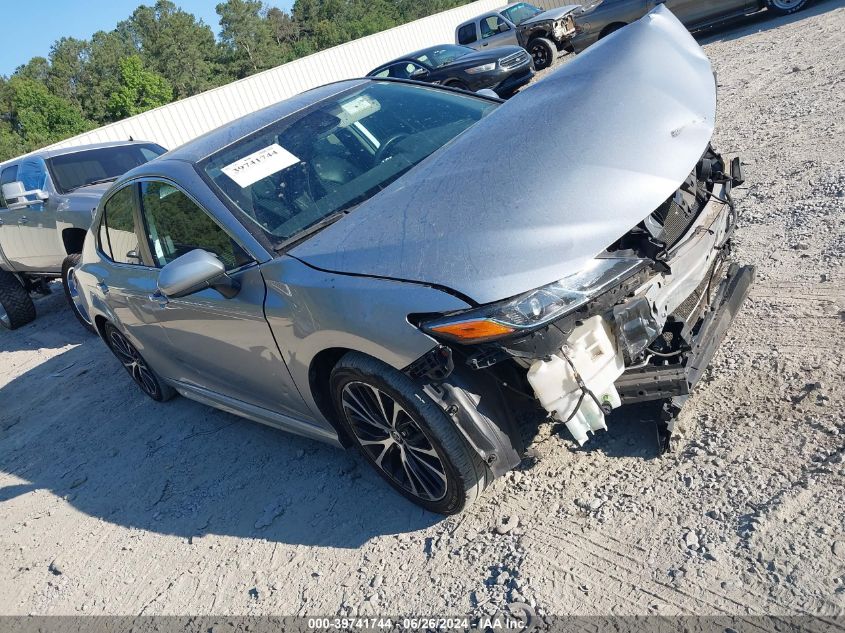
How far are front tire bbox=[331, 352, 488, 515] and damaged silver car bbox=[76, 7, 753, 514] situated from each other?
10 mm

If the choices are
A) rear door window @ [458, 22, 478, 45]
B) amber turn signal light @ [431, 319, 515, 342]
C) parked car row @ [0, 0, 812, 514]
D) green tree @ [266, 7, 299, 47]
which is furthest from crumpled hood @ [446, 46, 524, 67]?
green tree @ [266, 7, 299, 47]

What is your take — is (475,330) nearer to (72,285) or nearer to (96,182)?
(72,285)

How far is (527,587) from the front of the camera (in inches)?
103

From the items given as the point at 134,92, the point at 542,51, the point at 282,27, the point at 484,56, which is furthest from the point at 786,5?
the point at 282,27

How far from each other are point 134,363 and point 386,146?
2.85 meters

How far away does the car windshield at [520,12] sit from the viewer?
62.8ft

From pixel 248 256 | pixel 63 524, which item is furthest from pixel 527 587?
pixel 63 524

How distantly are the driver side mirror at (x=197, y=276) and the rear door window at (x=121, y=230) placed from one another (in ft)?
3.70

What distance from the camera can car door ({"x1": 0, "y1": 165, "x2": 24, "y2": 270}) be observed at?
27.0 feet

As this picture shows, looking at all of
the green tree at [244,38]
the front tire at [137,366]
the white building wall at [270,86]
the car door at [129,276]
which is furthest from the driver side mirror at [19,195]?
the green tree at [244,38]

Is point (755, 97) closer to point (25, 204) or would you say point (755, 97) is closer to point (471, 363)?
point (471, 363)

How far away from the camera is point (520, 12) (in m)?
19.4

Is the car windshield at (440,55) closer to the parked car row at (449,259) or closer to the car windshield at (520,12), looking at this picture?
the car windshield at (520,12)

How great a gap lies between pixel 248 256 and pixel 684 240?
190 cm
